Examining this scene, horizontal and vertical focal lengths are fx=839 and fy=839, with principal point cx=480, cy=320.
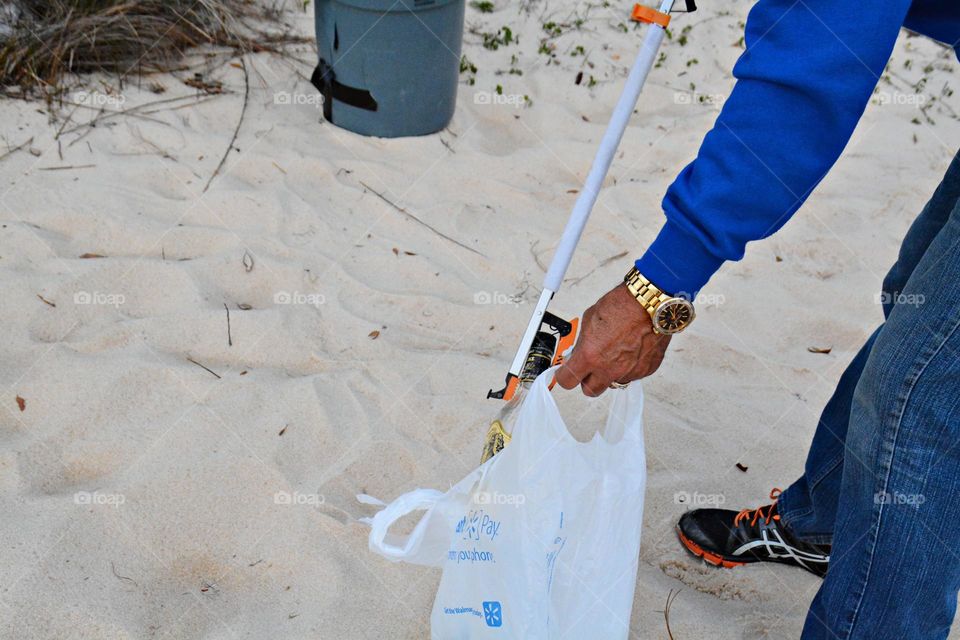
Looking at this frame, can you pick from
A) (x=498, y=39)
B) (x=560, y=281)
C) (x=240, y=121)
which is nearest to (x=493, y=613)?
(x=560, y=281)

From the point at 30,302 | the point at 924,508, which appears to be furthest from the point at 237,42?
the point at 924,508

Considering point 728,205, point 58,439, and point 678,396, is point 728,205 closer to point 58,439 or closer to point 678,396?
point 678,396

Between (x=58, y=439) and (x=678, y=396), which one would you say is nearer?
(x=58, y=439)

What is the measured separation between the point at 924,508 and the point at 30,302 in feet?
6.24

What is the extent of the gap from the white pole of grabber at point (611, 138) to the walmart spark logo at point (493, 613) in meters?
0.51

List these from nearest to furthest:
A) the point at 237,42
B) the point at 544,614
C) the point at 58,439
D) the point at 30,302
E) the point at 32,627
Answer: the point at 544,614 < the point at 32,627 < the point at 58,439 < the point at 30,302 < the point at 237,42

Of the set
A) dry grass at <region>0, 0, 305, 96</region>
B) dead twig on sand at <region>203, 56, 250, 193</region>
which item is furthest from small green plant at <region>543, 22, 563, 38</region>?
dead twig on sand at <region>203, 56, 250, 193</region>

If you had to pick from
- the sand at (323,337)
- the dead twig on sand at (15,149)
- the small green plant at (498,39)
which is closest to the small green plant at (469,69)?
the sand at (323,337)

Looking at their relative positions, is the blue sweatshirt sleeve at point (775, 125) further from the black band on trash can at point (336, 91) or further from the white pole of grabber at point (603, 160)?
the black band on trash can at point (336, 91)

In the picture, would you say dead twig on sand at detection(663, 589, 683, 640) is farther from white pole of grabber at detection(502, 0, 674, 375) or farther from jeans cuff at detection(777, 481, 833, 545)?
white pole of grabber at detection(502, 0, 674, 375)

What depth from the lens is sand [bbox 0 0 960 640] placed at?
1548 millimetres

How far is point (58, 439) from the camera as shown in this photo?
1.70 metres

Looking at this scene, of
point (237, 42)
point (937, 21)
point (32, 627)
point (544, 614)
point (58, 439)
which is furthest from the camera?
point (237, 42)

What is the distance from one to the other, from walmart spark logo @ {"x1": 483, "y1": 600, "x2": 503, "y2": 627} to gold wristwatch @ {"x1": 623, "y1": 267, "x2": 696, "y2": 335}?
1.63 feet
